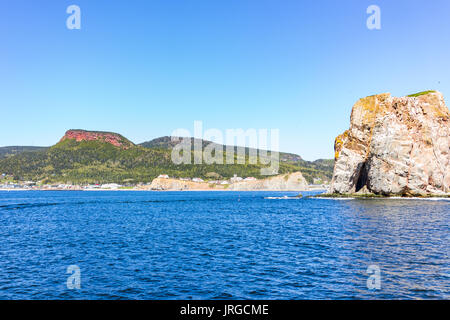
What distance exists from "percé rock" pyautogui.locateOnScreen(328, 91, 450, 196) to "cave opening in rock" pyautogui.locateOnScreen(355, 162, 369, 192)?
425mm

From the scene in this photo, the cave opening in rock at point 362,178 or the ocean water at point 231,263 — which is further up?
the cave opening in rock at point 362,178

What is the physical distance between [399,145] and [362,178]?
23.4 m

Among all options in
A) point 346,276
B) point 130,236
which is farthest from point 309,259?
point 130,236

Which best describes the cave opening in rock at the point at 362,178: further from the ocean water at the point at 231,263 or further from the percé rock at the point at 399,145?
the ocean water at the point at 231,263

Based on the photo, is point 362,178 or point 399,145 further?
point 362,178

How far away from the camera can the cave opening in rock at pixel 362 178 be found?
5044 inches

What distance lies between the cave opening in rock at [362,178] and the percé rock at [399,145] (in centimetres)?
42

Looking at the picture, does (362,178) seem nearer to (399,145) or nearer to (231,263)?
(399,145)

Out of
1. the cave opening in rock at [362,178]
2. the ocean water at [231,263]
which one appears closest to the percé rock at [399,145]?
the cave opening in rock at [362,178]

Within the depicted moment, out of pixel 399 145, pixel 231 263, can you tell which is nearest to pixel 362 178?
pixel 399 145

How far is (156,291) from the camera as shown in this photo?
2180 cm

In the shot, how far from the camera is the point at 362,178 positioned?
133 metres

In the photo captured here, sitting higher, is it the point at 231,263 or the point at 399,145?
the point at 399,145

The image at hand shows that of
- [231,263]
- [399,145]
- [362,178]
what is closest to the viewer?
[231,263]
